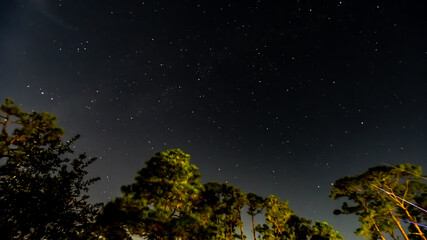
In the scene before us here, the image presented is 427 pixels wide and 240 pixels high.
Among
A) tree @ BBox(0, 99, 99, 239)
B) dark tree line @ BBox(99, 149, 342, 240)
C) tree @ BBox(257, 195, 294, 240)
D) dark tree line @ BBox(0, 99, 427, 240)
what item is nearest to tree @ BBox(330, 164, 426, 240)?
dark tree line @ BBox(0, 99, 427, 240)

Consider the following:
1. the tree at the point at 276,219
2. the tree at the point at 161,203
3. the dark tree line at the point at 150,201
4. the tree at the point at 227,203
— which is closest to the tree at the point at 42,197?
the dark tree line at the point at 150,201

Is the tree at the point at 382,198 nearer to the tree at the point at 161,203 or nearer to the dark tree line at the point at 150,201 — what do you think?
the dark tree line at the point at 150,201

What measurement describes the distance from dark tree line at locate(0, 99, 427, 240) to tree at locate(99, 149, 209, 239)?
0.05m

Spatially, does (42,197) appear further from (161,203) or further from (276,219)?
(276,219)

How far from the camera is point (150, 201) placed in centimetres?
1393

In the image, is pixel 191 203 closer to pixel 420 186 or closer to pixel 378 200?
pixel 378 200

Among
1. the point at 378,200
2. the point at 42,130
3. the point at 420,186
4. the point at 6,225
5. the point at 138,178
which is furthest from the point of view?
the point at 378,200

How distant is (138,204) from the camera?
1158 cm

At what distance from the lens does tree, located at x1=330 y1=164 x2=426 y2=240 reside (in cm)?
1931

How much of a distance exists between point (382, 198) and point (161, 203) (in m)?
19.8

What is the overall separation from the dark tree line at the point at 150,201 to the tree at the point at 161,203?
47 mm

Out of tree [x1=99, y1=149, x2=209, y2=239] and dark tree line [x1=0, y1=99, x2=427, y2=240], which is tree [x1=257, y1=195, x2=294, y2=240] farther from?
tree [x1=99, y1=149, x2=209, y2=239]

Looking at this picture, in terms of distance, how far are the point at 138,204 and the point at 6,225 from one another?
6677 mm

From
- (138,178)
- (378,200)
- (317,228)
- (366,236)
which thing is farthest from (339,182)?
(138,178)
